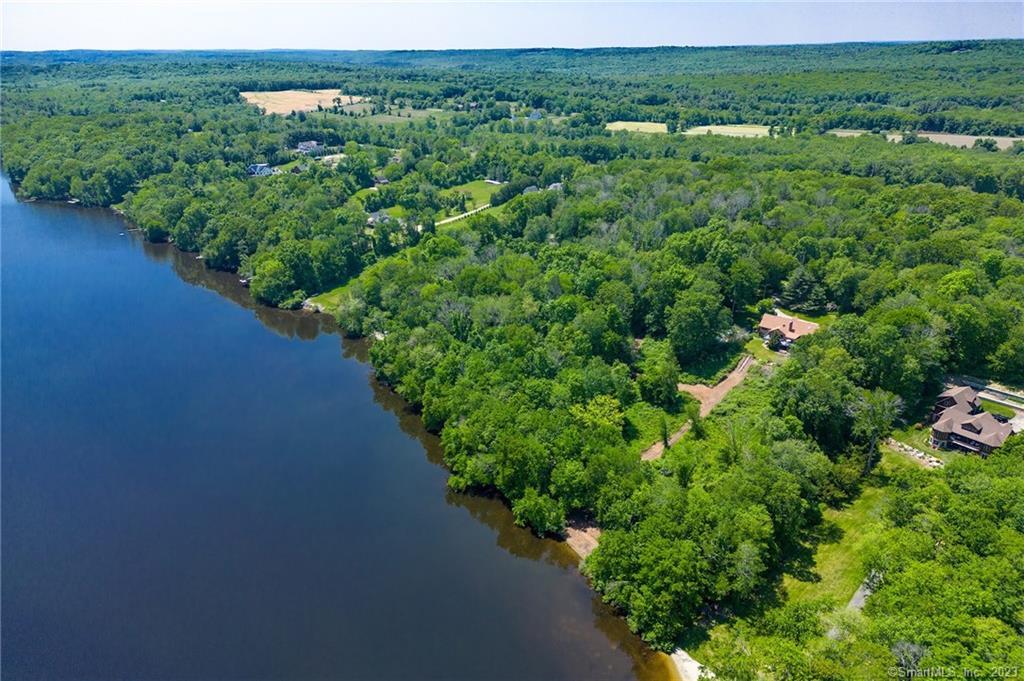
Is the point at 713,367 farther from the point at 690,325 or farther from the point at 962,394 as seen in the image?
the point at 962,394

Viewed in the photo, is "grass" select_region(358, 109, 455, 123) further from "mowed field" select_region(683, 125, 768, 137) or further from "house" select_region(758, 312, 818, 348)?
"house" select_region(758, 312, 818, 348)

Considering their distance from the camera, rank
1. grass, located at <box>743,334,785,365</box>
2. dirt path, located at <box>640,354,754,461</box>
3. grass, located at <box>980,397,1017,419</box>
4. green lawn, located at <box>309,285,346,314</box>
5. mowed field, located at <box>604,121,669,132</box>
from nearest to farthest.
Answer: dirt path, located at <box>640,354,754,461</box> → grass, located at <box>980,397,1017,419</box> → grass, located at <box>743,334,785,365</box> → green lawn, located at <box>309,285,346,314</box> → mowed field, located at <box>604,121,669,132</box>

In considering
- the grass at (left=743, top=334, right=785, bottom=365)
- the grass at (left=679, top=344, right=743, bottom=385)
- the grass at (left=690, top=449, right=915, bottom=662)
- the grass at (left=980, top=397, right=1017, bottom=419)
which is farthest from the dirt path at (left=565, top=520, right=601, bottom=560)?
the grass at (left=980, top=397, right=1017, bottom=419)

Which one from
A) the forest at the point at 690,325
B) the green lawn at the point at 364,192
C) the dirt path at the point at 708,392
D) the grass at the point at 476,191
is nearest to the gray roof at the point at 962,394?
the forest at the point at 690,325

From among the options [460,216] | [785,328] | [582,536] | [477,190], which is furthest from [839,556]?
[477,190]

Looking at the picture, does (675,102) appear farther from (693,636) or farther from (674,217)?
(693,636)
